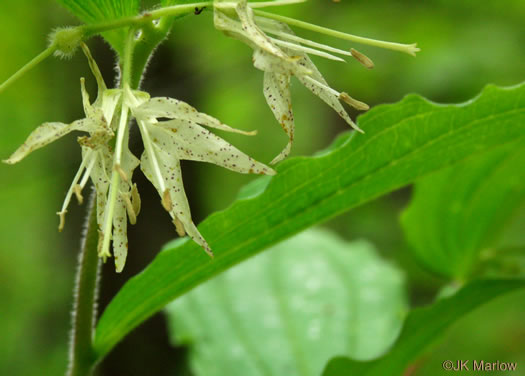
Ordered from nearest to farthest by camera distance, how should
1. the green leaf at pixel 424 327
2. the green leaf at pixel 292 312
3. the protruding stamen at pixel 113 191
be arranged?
1. the protruding stamen at pixel 113 191
2. the green leaf at pixel 424 327
3. the green leaf at pixel 292 312

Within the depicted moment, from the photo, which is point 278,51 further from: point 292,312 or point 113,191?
point 292,312

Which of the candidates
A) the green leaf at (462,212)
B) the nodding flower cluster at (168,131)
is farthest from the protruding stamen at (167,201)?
the green leaf at (462,212)

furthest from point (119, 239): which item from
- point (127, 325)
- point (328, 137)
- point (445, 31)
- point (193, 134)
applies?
point (328, 137)

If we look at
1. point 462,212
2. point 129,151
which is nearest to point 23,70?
point 129,151

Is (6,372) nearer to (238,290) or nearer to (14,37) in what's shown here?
(14,37)

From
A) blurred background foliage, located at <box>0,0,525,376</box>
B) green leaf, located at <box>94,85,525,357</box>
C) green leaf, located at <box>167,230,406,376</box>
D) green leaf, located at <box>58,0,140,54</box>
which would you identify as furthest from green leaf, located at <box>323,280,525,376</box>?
blurred background foliage, located at <box>0,0,525,376</box>

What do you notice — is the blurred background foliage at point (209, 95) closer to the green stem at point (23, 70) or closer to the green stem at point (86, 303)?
the green stem at point (86, 303)

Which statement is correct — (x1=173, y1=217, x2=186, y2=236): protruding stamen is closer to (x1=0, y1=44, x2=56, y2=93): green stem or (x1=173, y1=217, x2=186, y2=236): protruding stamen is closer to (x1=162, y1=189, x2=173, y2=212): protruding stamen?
(x1=162, y1=189, x2=173, y2=212): protruding stamen
